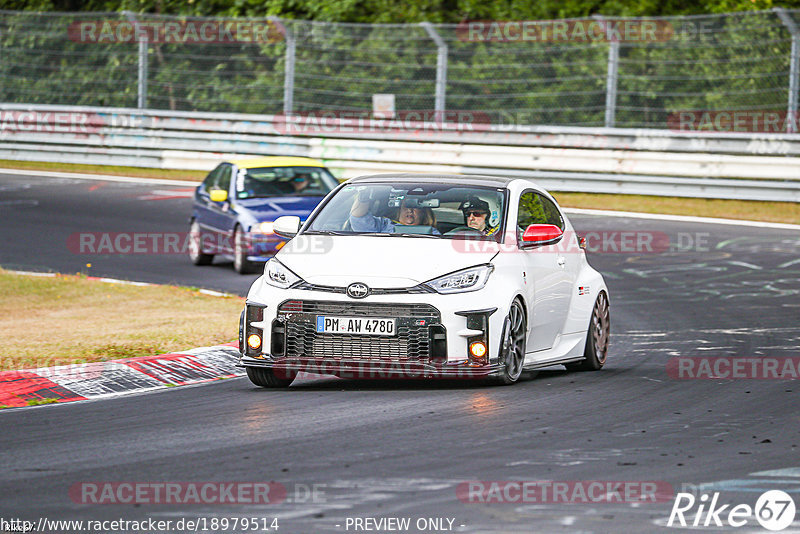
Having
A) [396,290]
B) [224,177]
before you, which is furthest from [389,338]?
[224,177]

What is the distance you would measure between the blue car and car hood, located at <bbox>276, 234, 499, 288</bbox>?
827 centimetres

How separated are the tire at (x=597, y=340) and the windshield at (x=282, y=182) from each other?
8.20m

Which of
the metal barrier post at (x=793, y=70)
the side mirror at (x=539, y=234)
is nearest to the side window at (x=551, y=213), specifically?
the side mirror at (x=539, y=234)

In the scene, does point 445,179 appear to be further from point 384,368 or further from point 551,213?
point 384,368

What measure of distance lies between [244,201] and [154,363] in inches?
324

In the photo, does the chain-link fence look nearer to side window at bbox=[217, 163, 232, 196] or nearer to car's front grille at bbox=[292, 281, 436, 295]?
side window at bbox=[217, 163, 232, 196]

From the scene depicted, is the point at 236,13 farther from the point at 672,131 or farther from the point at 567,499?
the point at 567,499

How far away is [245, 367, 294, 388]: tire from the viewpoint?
31.5ft

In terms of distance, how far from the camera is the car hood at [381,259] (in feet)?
29.6

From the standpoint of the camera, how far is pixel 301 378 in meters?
10.4

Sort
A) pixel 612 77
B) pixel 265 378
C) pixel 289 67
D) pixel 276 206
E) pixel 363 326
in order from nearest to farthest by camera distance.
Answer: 1. pixel 363 326
2. pixel 265 378
3. pixel 276 206
4. pixel 612 77
5. pixel 289 67

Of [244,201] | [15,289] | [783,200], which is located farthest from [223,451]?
[783,200]

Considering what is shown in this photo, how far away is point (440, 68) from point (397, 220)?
17.8m

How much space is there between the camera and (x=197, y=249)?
19328 mm
